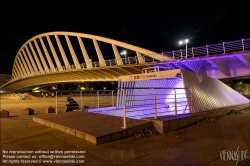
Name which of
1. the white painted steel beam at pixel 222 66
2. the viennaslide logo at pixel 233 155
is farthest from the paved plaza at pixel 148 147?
the white painted steel beam at pixel 222 66

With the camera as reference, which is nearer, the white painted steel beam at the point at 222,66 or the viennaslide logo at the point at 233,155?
the viennaslide logo at the point at 233,155

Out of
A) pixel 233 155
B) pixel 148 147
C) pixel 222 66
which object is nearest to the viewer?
pixel 233 155

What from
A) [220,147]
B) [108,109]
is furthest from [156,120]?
[108,109]

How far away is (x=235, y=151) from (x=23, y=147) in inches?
203

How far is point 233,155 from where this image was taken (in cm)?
425

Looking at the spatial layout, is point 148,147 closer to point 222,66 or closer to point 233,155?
point 233,155

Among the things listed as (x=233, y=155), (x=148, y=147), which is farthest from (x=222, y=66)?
(x=148, y=147)

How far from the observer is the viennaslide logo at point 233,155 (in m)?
4.04

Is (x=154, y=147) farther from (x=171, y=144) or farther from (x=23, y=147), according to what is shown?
(x=23, y=147)

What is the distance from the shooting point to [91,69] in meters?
34.8

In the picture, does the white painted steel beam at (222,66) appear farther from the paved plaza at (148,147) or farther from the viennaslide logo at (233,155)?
the viennaslide logo at (233,155)

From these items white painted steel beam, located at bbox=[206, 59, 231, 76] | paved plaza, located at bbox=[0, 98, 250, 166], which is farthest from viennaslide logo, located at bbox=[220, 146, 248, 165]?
white painted steel beam, located at bbox=[206, 59, 231, 76]

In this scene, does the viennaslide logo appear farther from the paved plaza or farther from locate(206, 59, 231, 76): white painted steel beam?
locate(206, 59, 231, 76): white painted steel beam

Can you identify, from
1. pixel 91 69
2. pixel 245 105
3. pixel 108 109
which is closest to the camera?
pixel 108 109
